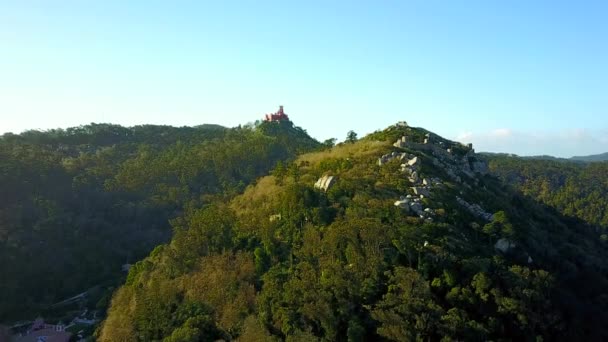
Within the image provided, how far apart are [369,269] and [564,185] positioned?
7440cm

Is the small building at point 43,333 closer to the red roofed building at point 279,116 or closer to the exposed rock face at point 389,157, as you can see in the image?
the exposed rock face at point 389,157

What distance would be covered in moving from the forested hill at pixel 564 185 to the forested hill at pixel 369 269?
38.9 meters

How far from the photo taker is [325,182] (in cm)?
2852

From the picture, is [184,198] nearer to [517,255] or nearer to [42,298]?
[42,298]

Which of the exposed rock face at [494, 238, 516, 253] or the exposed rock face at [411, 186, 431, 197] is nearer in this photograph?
the exposed rock face at [494, 238, 516, 253]

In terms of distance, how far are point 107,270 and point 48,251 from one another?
5.55 meters

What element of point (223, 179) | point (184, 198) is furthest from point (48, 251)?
point (223, 179)

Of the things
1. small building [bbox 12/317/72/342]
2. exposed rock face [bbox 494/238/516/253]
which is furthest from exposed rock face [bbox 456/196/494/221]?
small building [bbox 12/317/72/342]

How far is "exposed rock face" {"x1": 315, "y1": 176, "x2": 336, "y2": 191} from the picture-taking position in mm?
27984

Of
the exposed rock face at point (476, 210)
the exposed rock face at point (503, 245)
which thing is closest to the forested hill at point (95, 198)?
the exposed rock face at point (476, 210)

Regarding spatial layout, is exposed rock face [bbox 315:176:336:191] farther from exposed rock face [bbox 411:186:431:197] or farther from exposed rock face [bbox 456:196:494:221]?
exposed rock face [bbox 456:196:494:221]

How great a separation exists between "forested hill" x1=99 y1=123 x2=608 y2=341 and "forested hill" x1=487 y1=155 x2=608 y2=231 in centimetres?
3894

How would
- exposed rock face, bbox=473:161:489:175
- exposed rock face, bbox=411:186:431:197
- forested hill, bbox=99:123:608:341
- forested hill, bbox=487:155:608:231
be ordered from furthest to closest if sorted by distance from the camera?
1. forested hill, bbox=487:155:608:231
2. exposed rock face, bbox=473:161:489:175
3. exposed rock face, bbox=411:186:431:197
4. forested hill, bbox=99:123:608:341

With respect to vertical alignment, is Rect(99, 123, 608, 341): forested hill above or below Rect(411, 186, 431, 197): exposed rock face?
below
